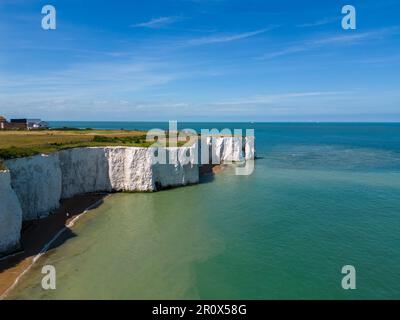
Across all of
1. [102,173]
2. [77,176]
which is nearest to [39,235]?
[77,176]

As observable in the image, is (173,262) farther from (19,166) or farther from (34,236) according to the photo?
(19,166)

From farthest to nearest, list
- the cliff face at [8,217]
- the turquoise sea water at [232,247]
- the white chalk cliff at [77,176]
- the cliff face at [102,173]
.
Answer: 1. the cliff face at [102,173]
2. the white chalk cliff at [77,176]
3. the cliff face at [8,217]
4. the turquoise sea water at [232,247]

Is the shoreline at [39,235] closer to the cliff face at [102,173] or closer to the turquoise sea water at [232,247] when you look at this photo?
the turquoise sea water at [232,247]

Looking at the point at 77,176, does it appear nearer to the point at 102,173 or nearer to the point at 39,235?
the point at 102,173

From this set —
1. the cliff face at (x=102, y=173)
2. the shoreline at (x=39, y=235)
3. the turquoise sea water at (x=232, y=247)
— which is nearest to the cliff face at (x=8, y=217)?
the shoreline at (x=39, y=235)

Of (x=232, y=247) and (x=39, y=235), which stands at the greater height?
(x=39, y=235)

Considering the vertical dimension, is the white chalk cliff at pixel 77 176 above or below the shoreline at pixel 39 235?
above

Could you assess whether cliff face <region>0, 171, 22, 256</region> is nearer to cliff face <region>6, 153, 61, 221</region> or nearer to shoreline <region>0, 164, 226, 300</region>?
shoreline <region>0, 164, 226, 300</region>
